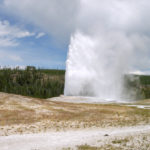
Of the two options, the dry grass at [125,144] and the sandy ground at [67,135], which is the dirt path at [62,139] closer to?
the sandy ground at [67,135]

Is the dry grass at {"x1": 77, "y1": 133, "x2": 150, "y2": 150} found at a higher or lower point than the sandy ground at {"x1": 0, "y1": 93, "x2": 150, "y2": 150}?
higher

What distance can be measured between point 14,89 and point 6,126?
109830mm

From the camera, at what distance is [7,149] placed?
44.5ft

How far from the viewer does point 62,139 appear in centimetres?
1611

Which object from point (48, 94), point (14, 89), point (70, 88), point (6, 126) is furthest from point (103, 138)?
point (14, 89)

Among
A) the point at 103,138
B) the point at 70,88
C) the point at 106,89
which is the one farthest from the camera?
the point at 106,89

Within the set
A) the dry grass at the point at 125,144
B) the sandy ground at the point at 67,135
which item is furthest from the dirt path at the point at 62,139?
the dry grass at the point at 125,144

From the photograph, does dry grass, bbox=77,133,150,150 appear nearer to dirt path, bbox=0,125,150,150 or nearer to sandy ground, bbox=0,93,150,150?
sandy ground, bbox=0,93,150,150

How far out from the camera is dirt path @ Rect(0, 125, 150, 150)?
46.6 feet

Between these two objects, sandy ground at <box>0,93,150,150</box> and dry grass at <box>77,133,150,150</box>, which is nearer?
dry grass at <box>77,133,150,150</box>

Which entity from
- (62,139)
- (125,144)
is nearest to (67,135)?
(62,139)

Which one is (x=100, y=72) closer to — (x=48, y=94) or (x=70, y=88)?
(x=70, y=88)

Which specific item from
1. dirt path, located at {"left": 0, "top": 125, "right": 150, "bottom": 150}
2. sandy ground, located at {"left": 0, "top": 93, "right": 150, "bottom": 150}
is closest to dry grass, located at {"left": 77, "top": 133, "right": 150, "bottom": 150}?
sandy ground, located at {"left": 0, "top": 93, "right": 150, "bottom": 150}

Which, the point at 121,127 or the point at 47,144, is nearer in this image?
the point at 47,144
